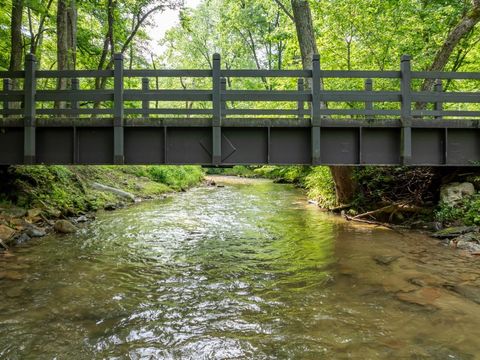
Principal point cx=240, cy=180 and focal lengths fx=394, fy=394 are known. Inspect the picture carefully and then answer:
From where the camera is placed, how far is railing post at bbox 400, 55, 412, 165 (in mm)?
9539

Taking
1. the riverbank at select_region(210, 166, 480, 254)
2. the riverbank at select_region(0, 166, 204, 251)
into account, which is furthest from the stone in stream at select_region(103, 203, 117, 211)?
the riverbank at select_region(210, 166, 480, 254)

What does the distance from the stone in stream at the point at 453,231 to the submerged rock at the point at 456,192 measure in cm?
106

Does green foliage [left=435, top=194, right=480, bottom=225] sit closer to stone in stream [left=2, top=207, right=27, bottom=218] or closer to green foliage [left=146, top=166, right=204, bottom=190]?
stone in stream [left=2, top=207, right=27, bottom=218]

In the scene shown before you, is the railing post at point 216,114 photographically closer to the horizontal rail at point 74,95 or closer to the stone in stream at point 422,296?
the horizontal rail at point 74,95

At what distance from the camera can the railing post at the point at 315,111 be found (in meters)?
9.40

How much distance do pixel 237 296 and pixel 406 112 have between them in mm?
6121

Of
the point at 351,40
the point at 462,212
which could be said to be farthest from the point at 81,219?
the point at 351,40

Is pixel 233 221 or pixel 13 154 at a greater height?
pixel 13 154

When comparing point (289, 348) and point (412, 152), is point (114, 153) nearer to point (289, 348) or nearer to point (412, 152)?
point (289, 348)

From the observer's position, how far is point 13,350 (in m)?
5.05

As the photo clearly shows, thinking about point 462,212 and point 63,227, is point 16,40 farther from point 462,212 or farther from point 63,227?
point 462,212

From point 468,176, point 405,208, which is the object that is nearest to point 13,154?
point 405,208

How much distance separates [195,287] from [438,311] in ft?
13.9

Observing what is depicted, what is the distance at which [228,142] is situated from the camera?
9.80 meters
